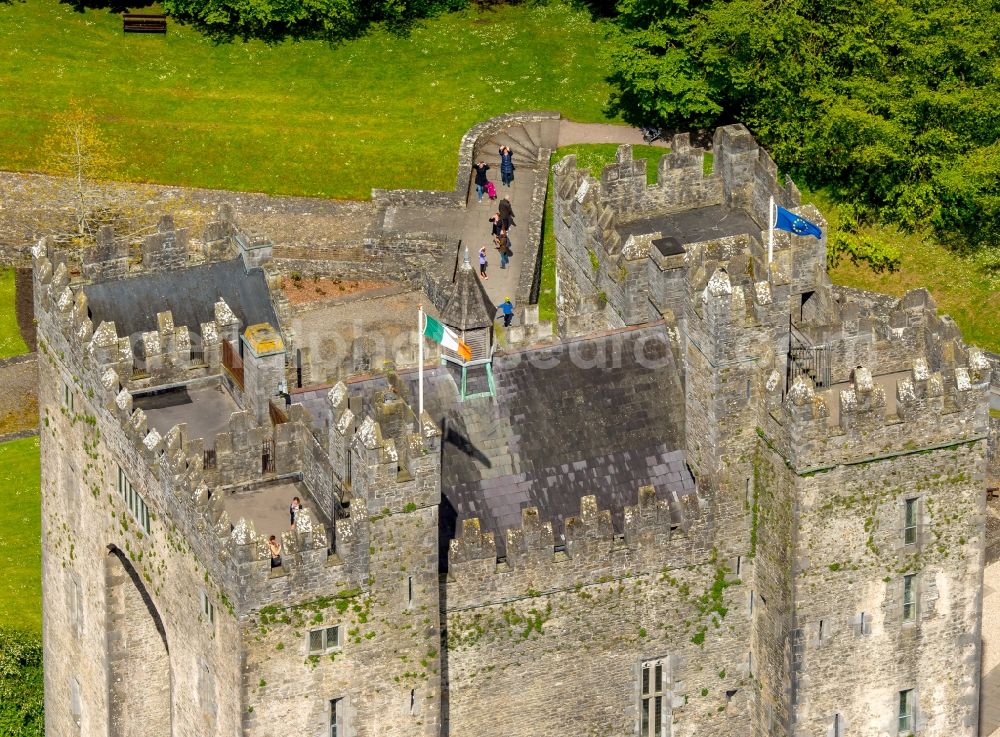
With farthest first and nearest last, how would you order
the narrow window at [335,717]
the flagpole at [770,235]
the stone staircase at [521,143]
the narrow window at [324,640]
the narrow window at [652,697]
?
1. the stone staircase at [521,143]
2. the flagpole at [770,235]
3. the narrow window at [652,697]
4. the narrow window at [335,717]
5. the narrow window at [324,640]

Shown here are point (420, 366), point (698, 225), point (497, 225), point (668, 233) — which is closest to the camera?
point (420, 366)

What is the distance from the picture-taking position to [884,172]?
456 feet

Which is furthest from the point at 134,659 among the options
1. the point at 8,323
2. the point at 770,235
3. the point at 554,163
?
the point at 554,163

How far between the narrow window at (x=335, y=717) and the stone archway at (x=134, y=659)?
449 inches

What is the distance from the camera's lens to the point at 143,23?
15338 centimetres

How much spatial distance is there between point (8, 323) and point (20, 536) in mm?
14860

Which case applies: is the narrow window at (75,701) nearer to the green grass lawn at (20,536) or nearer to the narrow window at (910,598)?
the green grass lawn at (20,536)

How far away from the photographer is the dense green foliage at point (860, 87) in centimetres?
13600

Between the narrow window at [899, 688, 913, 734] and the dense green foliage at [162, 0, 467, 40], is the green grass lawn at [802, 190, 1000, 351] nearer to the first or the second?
the dense green foliage at [162, 0, 467, 40]

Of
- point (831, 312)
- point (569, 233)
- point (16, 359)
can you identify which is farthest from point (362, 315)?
point (831, 312)

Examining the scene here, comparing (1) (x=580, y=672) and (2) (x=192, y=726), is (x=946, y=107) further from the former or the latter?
(2) (x=192, y=726)

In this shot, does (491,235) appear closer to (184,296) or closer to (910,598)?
(184,296)

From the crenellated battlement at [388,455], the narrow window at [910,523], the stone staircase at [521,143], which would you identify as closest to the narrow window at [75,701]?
the crenellated battlement at [388,455]

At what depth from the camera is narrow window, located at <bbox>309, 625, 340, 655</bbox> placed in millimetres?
91938
